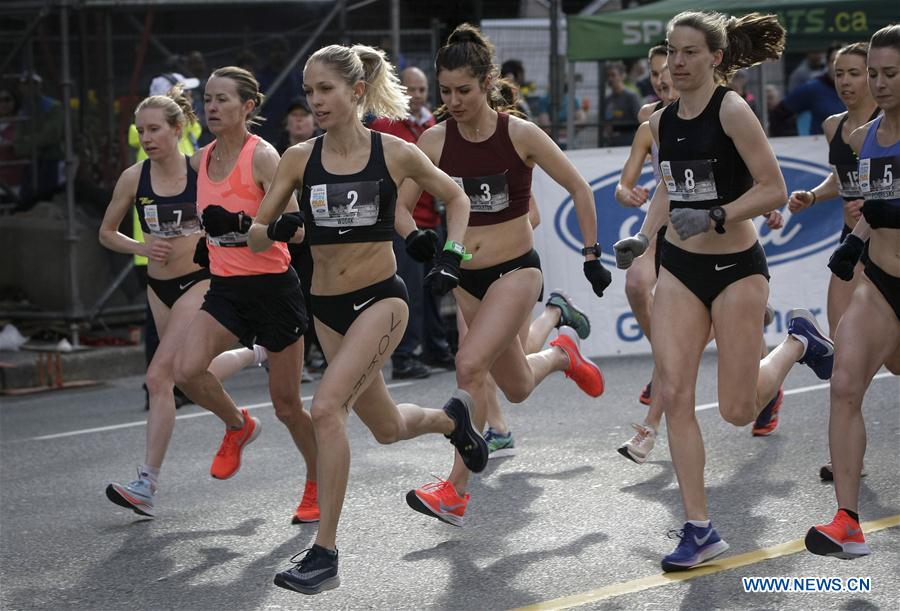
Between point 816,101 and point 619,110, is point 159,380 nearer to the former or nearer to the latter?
point 816,101

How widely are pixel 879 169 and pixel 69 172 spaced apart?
8137 mm

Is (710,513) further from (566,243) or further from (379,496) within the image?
(566,243)

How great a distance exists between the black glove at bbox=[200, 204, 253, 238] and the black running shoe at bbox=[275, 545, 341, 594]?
5.26ft

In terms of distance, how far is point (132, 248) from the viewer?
7980mm

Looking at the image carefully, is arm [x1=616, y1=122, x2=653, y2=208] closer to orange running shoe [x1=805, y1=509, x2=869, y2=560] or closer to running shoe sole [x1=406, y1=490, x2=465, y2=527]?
running shoe sole [x1=406, y1=490, x2=465, y2=527]

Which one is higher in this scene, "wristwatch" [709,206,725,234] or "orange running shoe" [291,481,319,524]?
"wristwatch" [709,206,725,234]

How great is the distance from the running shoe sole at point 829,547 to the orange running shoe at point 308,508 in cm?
237

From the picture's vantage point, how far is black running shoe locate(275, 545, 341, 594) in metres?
5.41

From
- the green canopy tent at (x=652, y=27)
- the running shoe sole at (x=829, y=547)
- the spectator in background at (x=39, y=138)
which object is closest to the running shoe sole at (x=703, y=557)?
the running shoe sole at (x=829, y=547)

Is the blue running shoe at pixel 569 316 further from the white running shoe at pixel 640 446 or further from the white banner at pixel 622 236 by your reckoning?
the white banner at pixel 622 236

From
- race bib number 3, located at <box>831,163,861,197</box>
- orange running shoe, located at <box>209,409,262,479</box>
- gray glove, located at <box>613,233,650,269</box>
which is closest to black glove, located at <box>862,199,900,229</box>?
gray glove, located at <box>613,233,650,269</box>

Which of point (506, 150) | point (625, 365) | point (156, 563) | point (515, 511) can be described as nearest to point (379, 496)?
point (515, 511)

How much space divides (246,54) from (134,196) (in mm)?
5504

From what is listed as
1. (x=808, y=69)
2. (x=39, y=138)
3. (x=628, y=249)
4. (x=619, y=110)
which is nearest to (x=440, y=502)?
(x=628, y=249)
